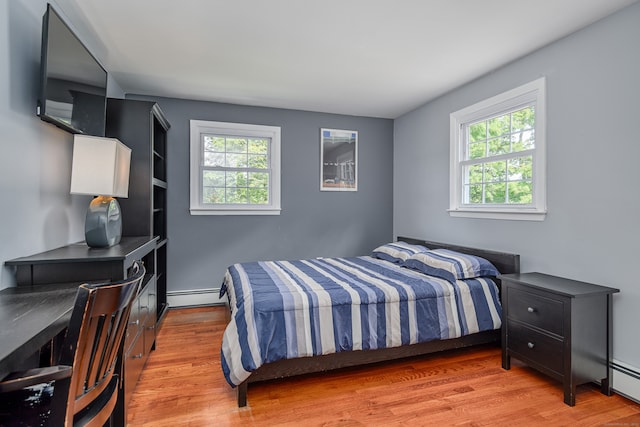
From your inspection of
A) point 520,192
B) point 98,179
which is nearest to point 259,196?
point 98,179

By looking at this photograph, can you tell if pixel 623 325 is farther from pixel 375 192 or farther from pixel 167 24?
pixel 167 24

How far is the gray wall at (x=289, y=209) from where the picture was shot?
13.1 feet

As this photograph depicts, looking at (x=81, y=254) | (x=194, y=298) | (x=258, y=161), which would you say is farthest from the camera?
(x=258, y=161)

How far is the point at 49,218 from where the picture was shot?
6.75 feet

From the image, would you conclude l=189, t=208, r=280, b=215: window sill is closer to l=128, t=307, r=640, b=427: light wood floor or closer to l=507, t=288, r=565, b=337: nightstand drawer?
l=128, t=307, r=640, b=427: light wood floor

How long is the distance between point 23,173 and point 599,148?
11.8 feet

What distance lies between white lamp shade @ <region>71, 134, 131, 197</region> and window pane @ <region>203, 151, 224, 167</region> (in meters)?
2.05

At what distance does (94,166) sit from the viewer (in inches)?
78.3

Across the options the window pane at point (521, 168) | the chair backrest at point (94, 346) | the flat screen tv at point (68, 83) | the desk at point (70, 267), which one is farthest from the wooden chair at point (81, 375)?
the window pane at point (521, 168)

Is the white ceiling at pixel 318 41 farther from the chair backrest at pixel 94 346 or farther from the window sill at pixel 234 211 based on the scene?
the chair backrest at pixel 94 346

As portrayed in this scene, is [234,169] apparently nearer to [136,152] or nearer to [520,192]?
[136,152]

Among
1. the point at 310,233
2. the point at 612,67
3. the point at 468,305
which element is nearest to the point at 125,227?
the point at 310,233

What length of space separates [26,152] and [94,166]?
310 millimetres

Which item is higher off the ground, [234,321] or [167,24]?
[167,24]
